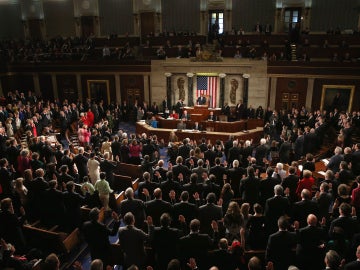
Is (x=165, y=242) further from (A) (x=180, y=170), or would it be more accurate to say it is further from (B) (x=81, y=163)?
(B) (x=81, y=163)

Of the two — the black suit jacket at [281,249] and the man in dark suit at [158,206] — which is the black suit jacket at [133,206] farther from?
the black suit jacket at [281,249]

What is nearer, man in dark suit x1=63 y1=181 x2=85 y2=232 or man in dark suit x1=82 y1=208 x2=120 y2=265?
man in dark suit x1=82 y1=208 x2=120 y2=265

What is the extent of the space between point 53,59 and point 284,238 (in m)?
18.4

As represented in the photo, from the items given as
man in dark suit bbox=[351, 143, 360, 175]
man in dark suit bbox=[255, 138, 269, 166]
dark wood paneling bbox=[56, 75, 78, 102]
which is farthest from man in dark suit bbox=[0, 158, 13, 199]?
dark wood paneling bbox=[56, 75, 78, 102]

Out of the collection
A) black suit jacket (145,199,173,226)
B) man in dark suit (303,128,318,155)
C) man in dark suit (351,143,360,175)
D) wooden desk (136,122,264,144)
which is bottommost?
wooden desk (136,122,264,144)

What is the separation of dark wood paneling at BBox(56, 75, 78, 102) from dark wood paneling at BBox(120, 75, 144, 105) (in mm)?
3069

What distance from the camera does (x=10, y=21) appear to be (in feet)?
79.1

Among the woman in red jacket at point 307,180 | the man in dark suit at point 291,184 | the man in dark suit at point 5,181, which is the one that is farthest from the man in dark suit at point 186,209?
the man in dark suit at point 5,181

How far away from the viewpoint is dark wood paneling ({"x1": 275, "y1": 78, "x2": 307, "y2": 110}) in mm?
16109

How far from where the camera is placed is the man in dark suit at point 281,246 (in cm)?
422

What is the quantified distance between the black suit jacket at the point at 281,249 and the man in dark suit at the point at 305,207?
0.96 metres

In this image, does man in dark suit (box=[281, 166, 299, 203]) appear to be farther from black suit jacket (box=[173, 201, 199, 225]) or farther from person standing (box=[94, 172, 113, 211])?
person standing (box=[94, 172, 113, 211])

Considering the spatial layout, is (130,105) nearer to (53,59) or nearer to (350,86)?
(53,59)

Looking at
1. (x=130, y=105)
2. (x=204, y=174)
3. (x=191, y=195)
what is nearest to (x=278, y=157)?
(x=204, y=174)
